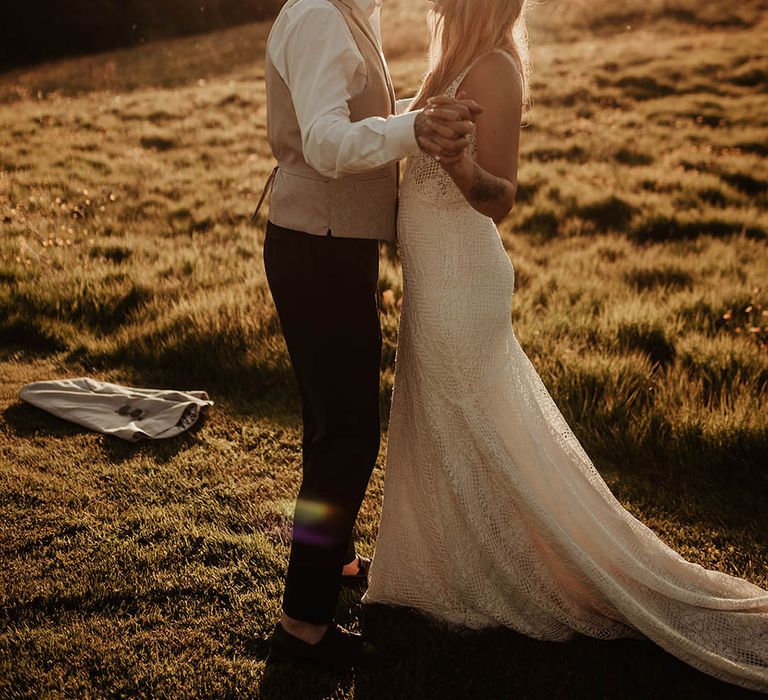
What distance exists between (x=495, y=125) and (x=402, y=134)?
1.26 ft

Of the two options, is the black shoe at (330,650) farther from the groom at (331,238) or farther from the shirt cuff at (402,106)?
the shirt cuff at (402,106)

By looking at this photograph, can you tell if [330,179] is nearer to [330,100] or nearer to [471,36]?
[330,100]

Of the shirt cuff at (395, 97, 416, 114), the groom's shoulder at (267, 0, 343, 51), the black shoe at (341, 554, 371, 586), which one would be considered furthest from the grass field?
the groom's shoulder at (267, 0, 343, 51)

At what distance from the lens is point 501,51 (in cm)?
226

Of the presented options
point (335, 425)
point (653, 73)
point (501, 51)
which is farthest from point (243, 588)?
point (653, 73)

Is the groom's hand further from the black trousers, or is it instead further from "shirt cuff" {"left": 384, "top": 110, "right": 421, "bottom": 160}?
the black trousers

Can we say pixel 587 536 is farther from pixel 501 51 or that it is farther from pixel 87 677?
pixel 87 677

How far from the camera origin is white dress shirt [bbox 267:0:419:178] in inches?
79.9

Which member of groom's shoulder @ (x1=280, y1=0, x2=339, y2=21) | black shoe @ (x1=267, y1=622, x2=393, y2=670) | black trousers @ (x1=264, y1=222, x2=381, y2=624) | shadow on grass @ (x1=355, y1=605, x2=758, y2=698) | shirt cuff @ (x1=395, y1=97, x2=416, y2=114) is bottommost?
shadow on grass @ (x1=355, y1=605, x2=758, y2=698)

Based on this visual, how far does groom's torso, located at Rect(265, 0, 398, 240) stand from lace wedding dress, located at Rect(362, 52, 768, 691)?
198 mm

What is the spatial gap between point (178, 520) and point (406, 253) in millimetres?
1809

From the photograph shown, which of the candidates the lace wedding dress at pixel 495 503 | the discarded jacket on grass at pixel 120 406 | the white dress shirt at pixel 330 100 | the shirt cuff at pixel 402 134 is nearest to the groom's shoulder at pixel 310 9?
the white dress shirt at pixel 330 100

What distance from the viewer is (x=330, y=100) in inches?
82.7

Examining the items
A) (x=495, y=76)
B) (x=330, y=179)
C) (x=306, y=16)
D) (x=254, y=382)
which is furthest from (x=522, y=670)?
(x=254, y=382)
